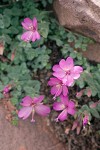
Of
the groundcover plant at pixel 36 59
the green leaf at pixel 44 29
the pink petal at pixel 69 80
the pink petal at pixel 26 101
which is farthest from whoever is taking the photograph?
the green leaf at pixel 44 29

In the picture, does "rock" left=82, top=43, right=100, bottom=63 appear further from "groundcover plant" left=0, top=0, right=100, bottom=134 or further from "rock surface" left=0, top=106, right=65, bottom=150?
"rock surface" left=0, top=106, right=65, bottom=150

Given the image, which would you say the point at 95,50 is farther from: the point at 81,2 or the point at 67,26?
the point at 81,2

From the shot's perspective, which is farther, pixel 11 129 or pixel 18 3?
pixel 18 3

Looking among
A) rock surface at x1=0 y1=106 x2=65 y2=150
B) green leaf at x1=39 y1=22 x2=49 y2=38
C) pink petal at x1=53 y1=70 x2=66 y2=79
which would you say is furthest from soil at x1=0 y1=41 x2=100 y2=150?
pink petal at x1=53 y1=70 x2=66 y2=79

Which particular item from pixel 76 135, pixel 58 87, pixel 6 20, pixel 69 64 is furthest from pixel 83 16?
pixel 76 135

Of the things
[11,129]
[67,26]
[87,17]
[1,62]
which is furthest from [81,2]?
[11,129]

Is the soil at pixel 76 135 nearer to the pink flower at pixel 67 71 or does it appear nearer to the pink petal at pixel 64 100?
the pink petal at pixel 64 100

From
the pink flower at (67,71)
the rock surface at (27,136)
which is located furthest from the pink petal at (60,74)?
the rock surface at (27,136)
